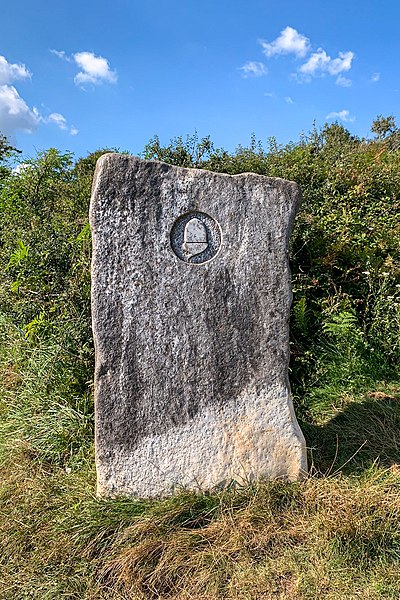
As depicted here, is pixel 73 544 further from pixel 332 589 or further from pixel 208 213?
pixel 208 213

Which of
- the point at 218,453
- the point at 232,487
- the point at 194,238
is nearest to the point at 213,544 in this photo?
the point at 232,487

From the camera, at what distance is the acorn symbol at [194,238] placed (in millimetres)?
2479

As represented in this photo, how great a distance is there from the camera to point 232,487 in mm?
2527

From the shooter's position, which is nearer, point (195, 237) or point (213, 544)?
point (213, 544)

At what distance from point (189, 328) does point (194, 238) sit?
451mm

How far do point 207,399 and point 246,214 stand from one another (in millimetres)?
967

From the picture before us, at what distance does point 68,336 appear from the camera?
3568 millimetres

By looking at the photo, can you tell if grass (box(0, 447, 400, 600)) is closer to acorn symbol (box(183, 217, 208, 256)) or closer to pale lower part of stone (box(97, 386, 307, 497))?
pale lower part of stone (box(97, 386, 307, 497))

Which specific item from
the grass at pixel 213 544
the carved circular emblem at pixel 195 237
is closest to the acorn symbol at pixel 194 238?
the carved circular emblem at pixel 195 237

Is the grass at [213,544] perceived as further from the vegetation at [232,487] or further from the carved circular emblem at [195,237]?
the carved circular emblem at [195,237]

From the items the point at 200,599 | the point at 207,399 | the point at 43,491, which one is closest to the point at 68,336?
the point at 43,491

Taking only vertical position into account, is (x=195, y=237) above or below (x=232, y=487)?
above

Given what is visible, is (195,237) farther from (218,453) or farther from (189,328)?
(218,453)

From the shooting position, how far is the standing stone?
2.43 m
